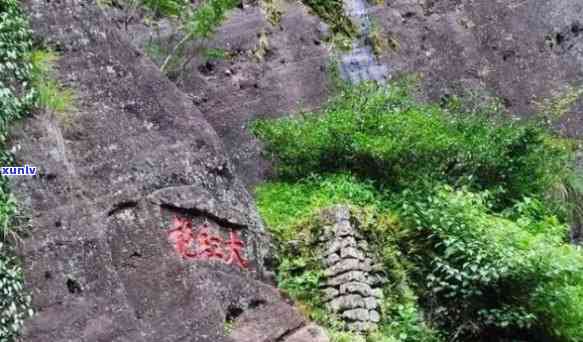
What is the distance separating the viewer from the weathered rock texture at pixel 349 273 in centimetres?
684

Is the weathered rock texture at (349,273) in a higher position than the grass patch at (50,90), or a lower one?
lower

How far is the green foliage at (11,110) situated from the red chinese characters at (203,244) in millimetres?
1017

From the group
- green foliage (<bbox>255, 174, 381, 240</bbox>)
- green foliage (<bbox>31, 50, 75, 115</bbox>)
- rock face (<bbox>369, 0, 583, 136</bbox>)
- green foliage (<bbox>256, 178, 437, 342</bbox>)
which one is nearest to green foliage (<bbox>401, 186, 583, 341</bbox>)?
green foliage (<bbox>256, 178, 437, 342</bbox>)

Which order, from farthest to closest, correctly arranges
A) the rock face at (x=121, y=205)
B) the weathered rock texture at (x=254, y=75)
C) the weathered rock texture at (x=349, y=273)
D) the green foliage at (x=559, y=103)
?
the green foliage at (x=559, y=103) < the weathered rock texture at (x=254, y=75) < the weathered rock texture at (x=349, y=273) < the rock face at (x=121, y=205)

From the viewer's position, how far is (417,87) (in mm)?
10141

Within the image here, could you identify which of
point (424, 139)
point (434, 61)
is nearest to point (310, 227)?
point (424, 139)

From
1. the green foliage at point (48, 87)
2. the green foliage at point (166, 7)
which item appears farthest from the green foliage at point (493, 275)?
the green foliage at point (166, 7)

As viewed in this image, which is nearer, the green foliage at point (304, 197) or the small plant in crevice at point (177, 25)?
the green foliage at point (304, 197)

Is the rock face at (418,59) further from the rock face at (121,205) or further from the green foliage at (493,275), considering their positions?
the rock face at (121,205)

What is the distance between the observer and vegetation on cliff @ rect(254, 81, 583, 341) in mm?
6961

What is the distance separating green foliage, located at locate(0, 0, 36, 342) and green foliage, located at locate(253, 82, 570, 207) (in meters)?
2.96

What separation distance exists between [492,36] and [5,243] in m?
7.65

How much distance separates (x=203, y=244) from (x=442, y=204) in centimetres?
260

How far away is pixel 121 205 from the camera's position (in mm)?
5590
